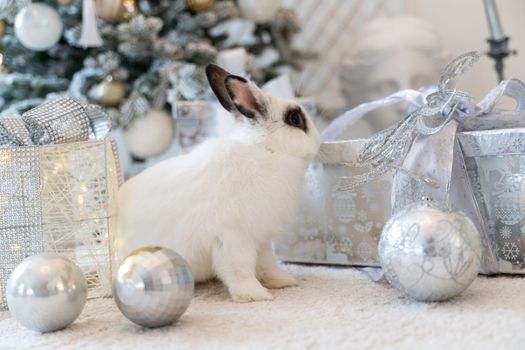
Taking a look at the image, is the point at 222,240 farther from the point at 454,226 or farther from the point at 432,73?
the point at 432,73

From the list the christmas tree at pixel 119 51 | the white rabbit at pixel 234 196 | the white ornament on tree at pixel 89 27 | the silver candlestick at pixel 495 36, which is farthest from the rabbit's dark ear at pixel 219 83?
the silver candlestick at pixel 495 36

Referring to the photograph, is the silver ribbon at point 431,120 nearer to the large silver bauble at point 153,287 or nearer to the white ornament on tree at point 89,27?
the large silver bauble at point 153,287

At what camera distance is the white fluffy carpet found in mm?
763

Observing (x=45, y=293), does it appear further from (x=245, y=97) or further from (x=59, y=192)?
(x=245, y=97)

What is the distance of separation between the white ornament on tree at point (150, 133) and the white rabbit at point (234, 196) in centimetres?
79

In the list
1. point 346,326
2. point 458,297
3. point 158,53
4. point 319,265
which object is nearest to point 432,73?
point 158,53

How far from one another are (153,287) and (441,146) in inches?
21.4

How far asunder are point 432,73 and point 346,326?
154 centimetres

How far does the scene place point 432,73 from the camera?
2.19 metres

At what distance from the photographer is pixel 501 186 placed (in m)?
1.09

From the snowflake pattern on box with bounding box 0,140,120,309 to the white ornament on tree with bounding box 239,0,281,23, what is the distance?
3.63ft

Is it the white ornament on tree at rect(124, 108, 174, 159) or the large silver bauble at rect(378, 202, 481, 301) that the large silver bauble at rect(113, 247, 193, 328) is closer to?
the large silver bauble at rect(378, 202, 481, 301)

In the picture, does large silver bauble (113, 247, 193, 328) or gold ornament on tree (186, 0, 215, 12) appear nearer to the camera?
large silver bauble (113, 247, 193, 328)

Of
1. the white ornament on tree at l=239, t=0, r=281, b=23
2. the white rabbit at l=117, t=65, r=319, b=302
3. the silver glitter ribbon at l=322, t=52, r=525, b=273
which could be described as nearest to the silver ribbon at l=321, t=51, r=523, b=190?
the silver glitter ribbon at l=322, t=52, r=525, b=273
